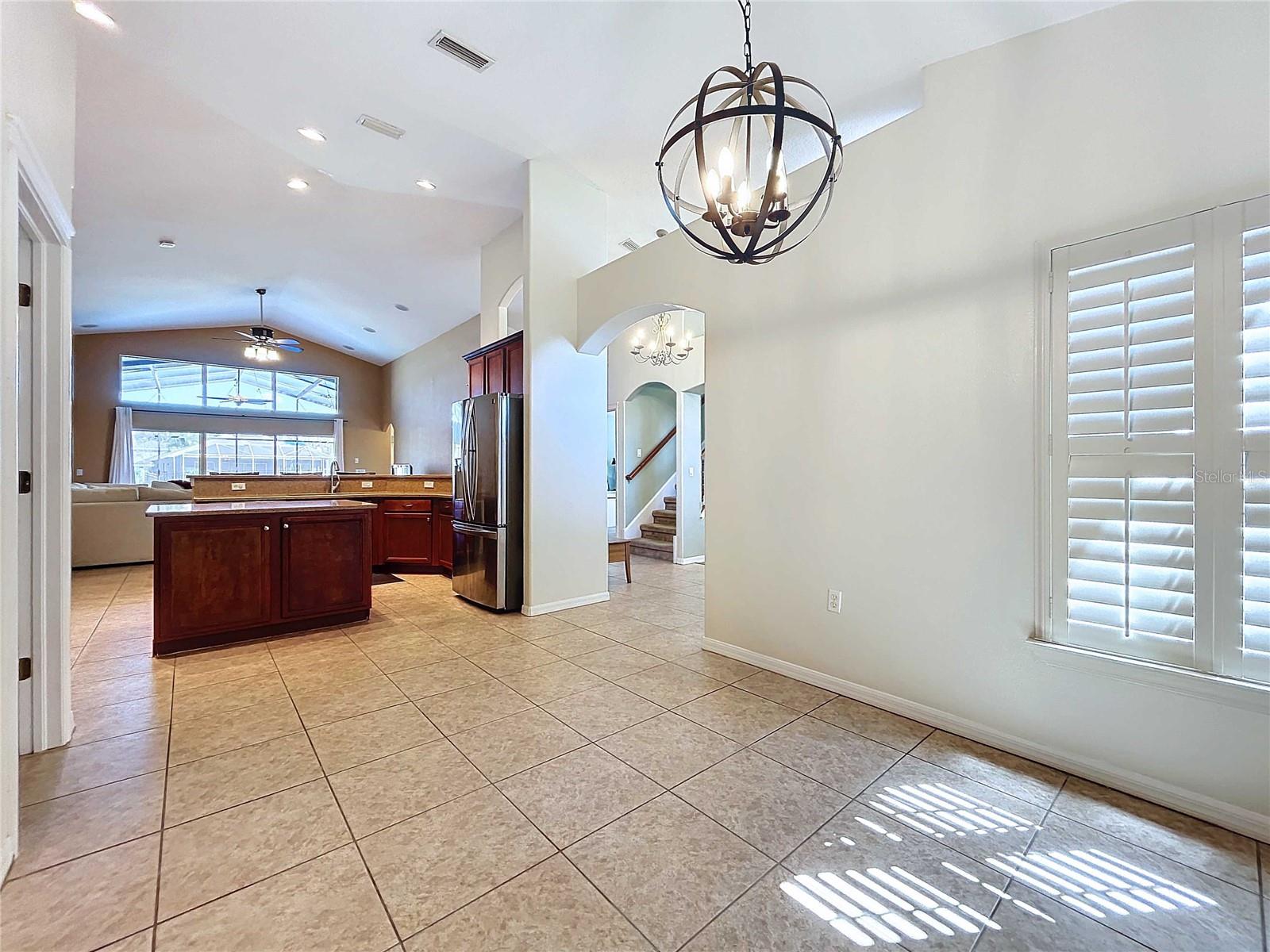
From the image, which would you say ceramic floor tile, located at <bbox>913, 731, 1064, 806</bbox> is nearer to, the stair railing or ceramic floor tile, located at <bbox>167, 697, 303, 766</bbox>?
ceramic floor tile, located at <bbox>167, 697, 303, 766</bbox>

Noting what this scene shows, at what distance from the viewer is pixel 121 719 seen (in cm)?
263

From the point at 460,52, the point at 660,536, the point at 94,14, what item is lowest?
the point at 660,536

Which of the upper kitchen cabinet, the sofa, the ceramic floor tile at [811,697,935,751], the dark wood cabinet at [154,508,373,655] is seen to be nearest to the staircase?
the upper kitchen cabinet

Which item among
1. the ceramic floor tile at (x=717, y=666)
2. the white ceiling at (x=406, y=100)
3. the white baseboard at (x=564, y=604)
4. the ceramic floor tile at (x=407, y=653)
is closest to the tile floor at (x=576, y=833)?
the ceramic floor tile at (x=717, y=666)

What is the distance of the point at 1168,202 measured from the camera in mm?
1973

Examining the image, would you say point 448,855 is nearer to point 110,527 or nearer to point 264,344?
point 110,527

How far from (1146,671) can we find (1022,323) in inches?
55.7

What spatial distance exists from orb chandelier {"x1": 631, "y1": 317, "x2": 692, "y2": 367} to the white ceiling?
0.98 meters

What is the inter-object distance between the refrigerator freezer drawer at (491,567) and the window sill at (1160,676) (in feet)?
11.5

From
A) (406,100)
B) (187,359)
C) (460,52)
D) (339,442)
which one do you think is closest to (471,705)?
(460,52)

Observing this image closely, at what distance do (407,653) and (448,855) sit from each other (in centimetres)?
211

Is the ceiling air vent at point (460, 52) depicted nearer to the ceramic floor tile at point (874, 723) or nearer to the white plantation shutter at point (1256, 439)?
the white plantation shutter at point (1256, 439)

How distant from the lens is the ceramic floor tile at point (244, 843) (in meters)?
1.57

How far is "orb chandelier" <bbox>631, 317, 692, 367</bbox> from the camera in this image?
6.43 m
